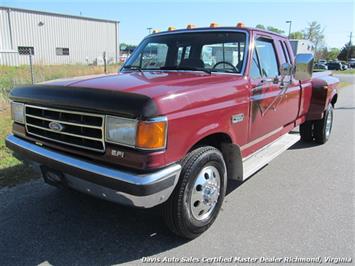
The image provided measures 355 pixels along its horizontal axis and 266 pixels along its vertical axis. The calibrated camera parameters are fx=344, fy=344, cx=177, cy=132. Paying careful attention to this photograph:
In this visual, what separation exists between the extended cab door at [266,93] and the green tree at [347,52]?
89.2m

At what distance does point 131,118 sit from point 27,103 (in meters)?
1.41

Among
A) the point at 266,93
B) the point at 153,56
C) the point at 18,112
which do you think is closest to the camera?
the point at 18,112

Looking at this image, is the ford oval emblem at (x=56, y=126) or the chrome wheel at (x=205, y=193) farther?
the chrome wheel at (x=205, y=193)

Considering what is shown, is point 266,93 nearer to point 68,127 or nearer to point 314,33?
point 68,127

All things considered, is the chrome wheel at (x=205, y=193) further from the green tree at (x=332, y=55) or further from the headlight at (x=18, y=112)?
the green tree at (x=332, y=55)

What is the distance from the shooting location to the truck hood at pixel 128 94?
2615mm

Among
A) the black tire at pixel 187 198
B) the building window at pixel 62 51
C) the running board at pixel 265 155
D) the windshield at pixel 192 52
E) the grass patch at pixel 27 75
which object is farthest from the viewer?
the building window at pixel 62 51

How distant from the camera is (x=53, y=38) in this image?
35594 mm

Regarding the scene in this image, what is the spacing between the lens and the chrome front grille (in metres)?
2.82

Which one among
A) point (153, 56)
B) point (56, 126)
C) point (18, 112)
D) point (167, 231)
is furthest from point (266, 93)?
point (18, 112)

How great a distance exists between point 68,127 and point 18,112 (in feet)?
3.05

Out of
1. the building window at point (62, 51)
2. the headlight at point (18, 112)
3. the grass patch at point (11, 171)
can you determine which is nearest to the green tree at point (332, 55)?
the building window at point (62, 51)

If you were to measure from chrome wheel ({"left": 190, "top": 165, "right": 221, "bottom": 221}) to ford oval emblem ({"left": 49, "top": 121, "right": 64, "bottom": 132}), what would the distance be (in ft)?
4.27

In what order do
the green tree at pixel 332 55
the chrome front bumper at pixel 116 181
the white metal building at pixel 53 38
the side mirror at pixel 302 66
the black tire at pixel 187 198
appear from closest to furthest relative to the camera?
the chrome front bumper at pixel 116 181
the black tire at pixel 187 198
the side mirror at pixel 302 66
the white metal building at pixel 53 38
the green tree at pixel 332 55
